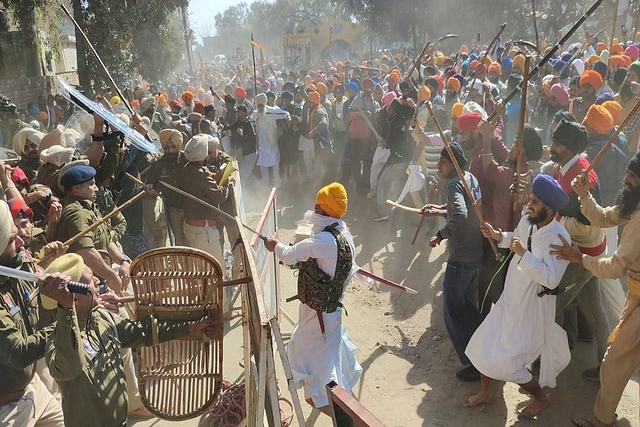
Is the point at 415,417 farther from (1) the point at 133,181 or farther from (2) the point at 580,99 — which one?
(2) the point at 580,99

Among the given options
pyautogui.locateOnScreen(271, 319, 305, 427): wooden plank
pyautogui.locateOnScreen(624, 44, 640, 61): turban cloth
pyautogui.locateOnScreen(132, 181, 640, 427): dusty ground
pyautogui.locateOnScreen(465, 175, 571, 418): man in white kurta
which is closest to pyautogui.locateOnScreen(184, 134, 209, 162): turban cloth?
pyautogui.locateOnScreen(132, 181, 640, 427): dusty ground

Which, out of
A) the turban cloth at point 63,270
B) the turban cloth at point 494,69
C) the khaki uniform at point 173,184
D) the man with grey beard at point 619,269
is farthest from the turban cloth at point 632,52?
the turban cloth at point 63,270

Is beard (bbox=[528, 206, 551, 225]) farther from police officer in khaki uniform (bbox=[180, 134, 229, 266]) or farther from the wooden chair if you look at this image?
police officer in khaki uniform (bbox=[180, 134, 229, 266])

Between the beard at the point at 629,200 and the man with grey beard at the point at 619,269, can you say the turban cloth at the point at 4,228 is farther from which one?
the beard at the point at 629,200

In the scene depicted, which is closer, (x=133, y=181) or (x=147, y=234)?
(x=133, y=181)

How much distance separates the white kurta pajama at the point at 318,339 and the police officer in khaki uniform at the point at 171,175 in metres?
2.52

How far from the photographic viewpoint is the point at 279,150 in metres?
11.4

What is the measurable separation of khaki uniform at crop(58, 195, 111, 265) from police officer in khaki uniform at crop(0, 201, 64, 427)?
1067 mm

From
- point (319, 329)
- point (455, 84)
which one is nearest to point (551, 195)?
point (319, 329)

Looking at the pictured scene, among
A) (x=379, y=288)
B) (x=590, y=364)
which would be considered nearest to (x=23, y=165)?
(x=379, y=288)

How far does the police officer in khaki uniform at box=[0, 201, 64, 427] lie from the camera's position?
2.49 meters

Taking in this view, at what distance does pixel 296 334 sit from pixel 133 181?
127 inches

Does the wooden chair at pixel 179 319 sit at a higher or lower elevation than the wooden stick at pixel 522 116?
lower

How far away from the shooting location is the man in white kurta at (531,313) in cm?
361
